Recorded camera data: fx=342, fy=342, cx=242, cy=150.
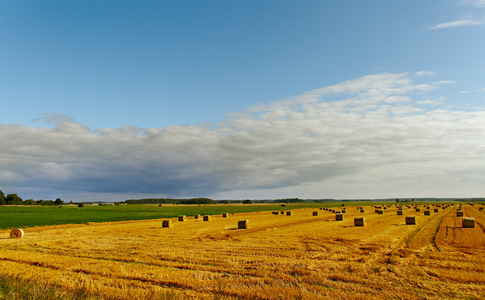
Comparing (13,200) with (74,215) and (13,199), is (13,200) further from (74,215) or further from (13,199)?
(74,215)

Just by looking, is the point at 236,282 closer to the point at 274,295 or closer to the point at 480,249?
the point at 274,295

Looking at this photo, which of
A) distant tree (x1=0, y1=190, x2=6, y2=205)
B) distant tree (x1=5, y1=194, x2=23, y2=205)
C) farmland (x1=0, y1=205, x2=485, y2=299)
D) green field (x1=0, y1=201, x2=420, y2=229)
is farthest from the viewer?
distant tree (x1=5, y1=194, x2=23, y2=205)

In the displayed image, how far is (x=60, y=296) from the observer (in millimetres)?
7676

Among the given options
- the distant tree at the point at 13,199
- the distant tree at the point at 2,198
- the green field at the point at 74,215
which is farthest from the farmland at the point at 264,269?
the distant tree at the point at 13,199

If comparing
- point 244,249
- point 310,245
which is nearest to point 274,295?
point 244,249

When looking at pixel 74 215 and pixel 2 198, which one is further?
pixel 2 198

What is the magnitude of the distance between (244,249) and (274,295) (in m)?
8.63

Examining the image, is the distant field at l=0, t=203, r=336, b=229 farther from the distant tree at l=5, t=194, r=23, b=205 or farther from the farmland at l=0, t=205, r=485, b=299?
the distant tree at l=5, t=194, r=23, b=205

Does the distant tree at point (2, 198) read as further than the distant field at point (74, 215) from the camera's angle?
Yes

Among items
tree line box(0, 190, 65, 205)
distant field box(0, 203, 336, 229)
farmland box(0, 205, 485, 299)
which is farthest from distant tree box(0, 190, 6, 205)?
farmland box(0, 205, 485, 299)

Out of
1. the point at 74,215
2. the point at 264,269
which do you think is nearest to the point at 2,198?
the point at 74,215

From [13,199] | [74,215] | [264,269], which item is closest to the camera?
[264,269]

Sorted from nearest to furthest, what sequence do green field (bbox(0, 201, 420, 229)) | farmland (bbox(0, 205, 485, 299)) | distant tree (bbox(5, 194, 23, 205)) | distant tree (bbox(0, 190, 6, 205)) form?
farmland (bbox(0, 205, 485, 299)) < green field (bbox(0, 201, 420, 229)) < distant tree (bbox(0, 190, 6, 205)) < distant tree (bbox(5, 194, 23, 205))

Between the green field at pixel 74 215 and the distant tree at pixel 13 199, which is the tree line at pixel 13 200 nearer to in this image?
the distant tree at pixel 13 199
